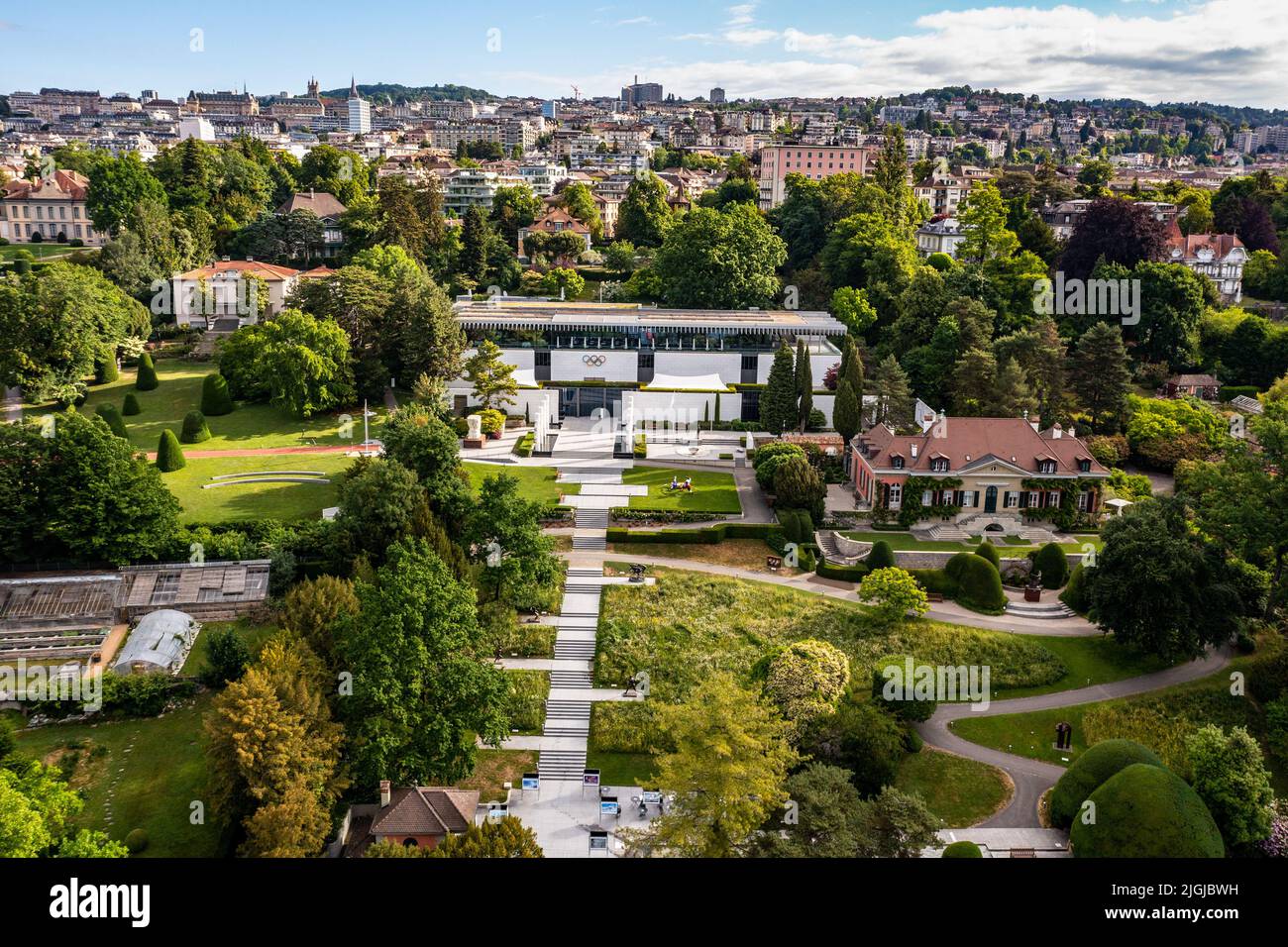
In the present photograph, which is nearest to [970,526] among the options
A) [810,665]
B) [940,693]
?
[940,693]

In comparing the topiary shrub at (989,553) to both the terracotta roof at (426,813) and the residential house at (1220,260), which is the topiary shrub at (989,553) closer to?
the terracotta roof at (426,813)

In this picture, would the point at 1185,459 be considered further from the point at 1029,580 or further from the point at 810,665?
the point at 810,665

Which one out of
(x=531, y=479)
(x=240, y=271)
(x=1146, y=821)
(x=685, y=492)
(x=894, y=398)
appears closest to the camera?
(x=1146, y=821)

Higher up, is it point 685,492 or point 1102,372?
point 1102,372

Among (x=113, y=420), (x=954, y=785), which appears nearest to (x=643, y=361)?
(x=113, y=420)

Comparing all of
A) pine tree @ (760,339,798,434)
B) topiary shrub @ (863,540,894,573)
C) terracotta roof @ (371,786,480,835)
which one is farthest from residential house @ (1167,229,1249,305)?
terracotta roof @ (371,786,480,835)

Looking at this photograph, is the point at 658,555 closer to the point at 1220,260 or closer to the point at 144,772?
the point at 144,772
